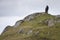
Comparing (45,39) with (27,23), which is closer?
(45,39)

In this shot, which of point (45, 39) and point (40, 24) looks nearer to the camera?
point (45, 39)

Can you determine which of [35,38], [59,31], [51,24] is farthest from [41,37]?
[51,24]

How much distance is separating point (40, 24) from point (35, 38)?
1146 inches

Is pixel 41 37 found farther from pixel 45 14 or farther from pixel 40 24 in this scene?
pixel 45 14

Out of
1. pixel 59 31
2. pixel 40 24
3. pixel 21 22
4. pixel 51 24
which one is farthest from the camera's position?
pixel 21 22

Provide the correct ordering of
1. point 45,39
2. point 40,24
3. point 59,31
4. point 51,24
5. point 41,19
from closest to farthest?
1. point 45,39
2. point 59,31
3. point 51,24
4. point 40,24
5. point 41,19

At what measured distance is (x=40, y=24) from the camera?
12119 cm

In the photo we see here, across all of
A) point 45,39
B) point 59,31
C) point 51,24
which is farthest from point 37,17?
point 45,39

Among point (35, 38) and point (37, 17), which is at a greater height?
point (37, 17)

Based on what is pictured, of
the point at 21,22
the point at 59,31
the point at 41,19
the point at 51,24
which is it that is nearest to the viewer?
the point at 59,31

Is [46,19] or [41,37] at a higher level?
[46,19]

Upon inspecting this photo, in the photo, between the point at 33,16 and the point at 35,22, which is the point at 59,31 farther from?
the point at 33,16

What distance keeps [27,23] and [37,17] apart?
7984 millimetres

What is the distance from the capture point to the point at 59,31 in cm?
10025
